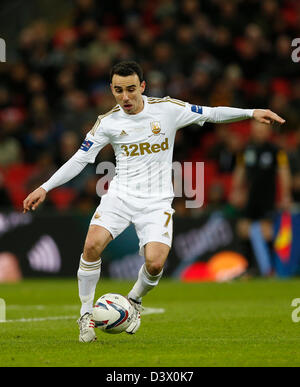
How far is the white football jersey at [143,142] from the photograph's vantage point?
7.16 metres

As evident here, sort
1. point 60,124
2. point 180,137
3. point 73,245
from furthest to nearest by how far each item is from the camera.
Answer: point 60,124, point 180,137, point 73,245

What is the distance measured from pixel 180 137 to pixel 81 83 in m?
3.17

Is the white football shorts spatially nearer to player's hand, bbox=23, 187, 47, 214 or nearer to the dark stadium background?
player's hand, bbox=23, 187, 47, 214

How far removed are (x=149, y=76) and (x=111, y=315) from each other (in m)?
10.9

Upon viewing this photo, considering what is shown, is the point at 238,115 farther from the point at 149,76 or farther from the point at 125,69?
the point at 149,76

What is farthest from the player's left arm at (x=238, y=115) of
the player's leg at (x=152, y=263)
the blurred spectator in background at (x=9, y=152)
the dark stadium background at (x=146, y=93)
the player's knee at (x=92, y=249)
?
the blurred spectator in background at (x=9, y=152)

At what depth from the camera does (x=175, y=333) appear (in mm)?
7078

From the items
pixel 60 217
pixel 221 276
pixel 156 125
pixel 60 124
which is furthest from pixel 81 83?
pixel 156 125

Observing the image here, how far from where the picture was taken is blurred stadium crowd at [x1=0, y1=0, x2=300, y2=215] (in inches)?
619

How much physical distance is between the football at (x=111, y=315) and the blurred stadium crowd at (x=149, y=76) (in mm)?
8215

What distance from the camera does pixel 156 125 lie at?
7227 millimetres

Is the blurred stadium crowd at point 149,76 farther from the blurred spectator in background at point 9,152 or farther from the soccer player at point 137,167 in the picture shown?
the soccer player at point 137,167
